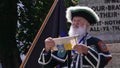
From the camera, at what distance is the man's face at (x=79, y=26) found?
4.82 m

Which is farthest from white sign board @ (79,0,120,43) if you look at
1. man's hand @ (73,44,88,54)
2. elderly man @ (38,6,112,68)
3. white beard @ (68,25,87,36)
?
man's hand @ (73,44,88,54)

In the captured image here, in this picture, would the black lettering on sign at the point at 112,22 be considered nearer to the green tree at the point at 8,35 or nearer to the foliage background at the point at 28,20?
the green tree at the point at 8,35

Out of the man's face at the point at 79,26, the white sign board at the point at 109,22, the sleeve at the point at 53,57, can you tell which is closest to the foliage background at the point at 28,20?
the white sign board at the point at 109,22

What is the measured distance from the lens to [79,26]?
4820 millimetres

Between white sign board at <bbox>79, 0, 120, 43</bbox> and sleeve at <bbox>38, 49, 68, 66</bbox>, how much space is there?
10.1 ft

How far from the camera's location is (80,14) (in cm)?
491

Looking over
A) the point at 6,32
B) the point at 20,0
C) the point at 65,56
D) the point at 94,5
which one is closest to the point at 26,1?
the point at 20,0

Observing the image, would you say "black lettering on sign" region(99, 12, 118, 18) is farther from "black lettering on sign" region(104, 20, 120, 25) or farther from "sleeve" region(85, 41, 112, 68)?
"sleeve" region(85, 41, 112, 68)

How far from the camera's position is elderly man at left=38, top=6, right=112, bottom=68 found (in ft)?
15.3

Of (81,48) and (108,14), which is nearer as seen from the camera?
(81,48)

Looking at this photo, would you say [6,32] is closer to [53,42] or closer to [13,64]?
[13,64]

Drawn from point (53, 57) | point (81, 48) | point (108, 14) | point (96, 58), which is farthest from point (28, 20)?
point (81, 48)

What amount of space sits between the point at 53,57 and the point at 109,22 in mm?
3174

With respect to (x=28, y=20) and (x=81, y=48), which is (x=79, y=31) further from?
(x=28, y=20)
